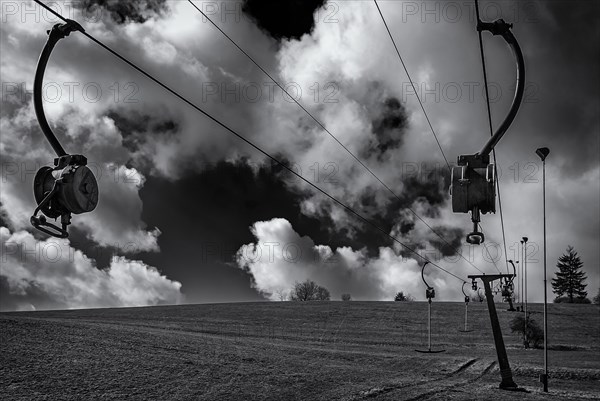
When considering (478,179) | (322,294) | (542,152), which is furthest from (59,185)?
(322,294)

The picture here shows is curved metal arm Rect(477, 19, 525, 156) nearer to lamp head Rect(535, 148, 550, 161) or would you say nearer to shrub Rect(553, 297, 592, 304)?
lamp head Rect(535, 148, 550, 161)

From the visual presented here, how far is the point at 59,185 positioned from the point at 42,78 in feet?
5.47

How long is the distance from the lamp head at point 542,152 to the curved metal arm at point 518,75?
1012 inches

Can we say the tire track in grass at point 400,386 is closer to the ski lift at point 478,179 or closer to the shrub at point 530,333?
the ski lift at point 478,179

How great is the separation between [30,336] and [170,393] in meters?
Answer: 13.9

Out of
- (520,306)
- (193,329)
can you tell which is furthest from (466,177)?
(520,306)

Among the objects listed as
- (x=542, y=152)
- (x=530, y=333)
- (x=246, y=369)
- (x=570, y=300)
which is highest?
(x=542, y=152)

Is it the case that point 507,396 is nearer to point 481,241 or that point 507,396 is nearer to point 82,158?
point 481,241

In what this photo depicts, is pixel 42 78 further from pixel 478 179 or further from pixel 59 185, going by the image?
pixel 478 179

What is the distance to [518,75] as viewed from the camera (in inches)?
341

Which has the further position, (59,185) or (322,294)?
(322,294)

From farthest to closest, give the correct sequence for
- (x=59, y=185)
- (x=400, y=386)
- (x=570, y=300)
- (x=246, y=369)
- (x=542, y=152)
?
(x=570, y=300)
(x=246, y=369)
(x=542, y=152)
(x=400, y=386)
(x=59, y=185)

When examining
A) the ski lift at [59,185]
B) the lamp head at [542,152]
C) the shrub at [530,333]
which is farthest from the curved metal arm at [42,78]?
the shrub at [530,333]

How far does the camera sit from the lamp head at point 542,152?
32.3 metres
